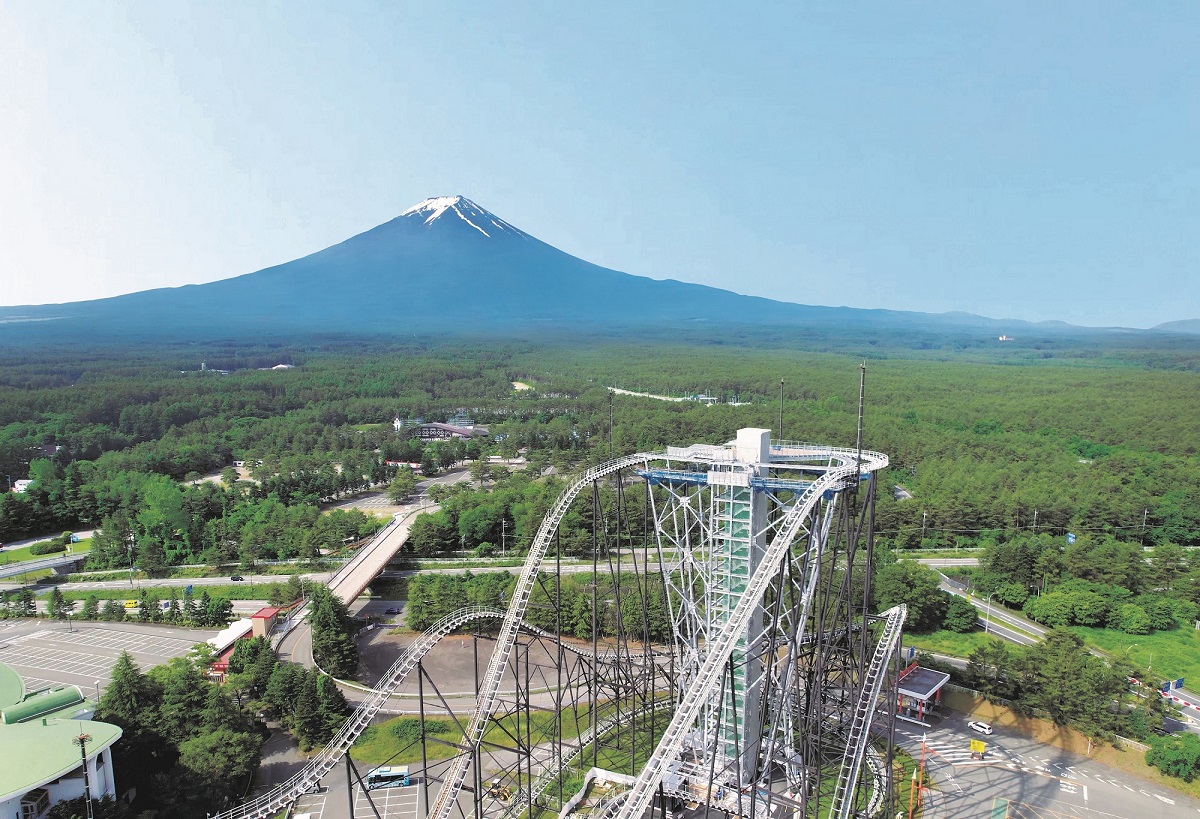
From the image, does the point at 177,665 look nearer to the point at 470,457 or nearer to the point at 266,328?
the point at 470,457

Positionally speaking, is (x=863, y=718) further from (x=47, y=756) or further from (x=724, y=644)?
(x=47, y=756)

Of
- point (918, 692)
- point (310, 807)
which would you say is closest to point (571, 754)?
point (310, 807)

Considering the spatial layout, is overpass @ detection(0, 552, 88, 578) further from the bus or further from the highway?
the highway

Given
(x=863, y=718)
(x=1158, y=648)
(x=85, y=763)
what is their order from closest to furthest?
1. (x=863, y=718)
2. (x=85, y=763)
3. (x=1158, y=648)

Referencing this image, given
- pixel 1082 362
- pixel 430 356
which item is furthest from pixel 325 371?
pixel 1082 362

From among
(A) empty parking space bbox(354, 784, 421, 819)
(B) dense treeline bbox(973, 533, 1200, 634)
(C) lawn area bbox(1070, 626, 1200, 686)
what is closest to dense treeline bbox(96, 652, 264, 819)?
(A) empty parking space bbox(354, 784, 421, 819)
